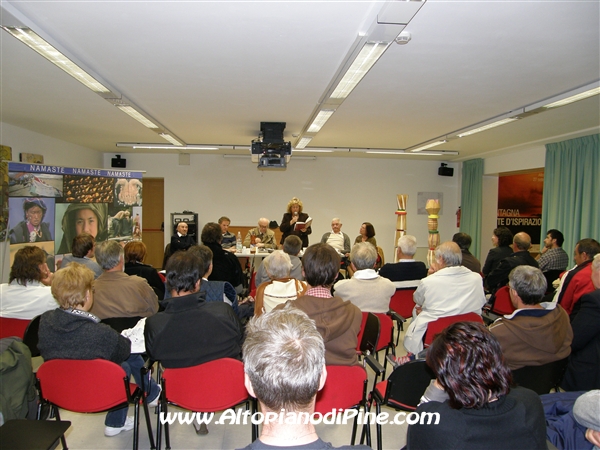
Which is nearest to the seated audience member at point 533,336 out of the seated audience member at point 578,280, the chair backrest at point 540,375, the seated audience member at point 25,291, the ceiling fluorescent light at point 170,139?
the chair backrest at point 540,375

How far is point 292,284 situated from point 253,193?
6.96 meters

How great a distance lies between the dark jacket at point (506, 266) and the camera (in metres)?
4.62

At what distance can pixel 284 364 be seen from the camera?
1.09 meters

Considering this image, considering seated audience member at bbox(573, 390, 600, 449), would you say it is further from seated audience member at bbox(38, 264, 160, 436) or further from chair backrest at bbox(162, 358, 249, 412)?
seated audience member at bbox(38, 264, 160, 436)

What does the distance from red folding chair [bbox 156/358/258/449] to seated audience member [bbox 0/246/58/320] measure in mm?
1404

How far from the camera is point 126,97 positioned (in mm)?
4531

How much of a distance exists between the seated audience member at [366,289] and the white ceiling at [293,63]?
1.67m

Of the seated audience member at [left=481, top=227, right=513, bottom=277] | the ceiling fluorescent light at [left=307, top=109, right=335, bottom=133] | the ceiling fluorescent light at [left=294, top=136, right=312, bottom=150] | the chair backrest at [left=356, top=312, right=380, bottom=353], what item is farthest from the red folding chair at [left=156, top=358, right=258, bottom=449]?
the ceiling fluorescent light at [left=294, top=136, right=312, bottom=150]

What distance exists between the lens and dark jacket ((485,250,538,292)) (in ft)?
15.1

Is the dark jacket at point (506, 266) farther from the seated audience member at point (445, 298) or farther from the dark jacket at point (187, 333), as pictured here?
the dark jacket at point (187, 333)

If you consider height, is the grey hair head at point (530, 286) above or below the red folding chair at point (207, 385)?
above

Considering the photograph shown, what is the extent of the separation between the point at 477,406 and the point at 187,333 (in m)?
1.49

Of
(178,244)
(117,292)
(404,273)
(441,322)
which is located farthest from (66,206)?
(441,322)

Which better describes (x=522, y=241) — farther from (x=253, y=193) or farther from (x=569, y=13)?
(x=253, y=193)
